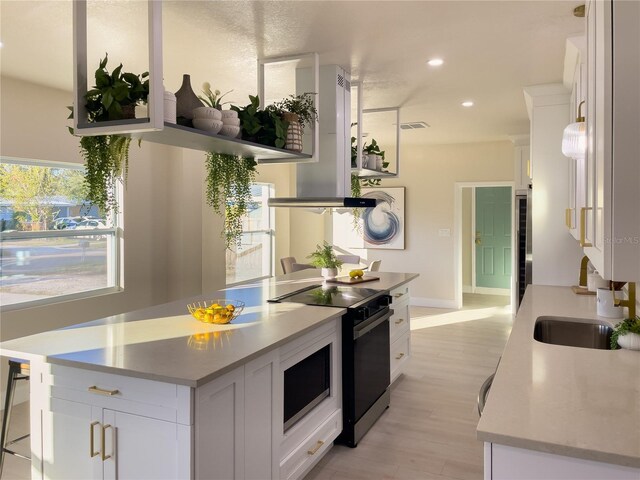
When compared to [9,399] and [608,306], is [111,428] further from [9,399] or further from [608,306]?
[608,306]

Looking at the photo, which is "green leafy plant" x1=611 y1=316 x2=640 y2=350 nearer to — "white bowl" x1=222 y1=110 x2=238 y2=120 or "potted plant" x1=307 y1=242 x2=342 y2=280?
"white bowl" x1=222 y1=110 x2=238 y2=120

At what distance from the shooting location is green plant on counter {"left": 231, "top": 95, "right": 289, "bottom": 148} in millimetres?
2725

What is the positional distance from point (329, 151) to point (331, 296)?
1.11 m

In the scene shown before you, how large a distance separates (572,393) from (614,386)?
0.62 feet

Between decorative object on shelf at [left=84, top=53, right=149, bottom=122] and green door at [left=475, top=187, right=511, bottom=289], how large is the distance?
325 inches

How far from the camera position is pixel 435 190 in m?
7.88

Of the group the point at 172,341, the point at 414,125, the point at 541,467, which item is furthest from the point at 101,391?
the point at 414,125

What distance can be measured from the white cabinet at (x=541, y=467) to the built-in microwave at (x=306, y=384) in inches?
50.2

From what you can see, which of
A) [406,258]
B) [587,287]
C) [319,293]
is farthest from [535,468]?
[406,258]

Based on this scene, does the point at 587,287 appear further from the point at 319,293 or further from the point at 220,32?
the point at 220,32

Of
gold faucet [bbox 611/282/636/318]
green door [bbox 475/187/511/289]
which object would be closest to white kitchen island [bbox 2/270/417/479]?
gold faucet [bbox 611/282/636/318]

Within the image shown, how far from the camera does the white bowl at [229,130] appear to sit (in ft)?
8.27

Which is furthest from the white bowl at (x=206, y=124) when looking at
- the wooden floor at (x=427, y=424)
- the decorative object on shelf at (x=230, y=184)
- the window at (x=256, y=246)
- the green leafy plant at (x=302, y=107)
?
the window at (x=256, y=246)

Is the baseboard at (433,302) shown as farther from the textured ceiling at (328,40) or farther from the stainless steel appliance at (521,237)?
the textured ceiling at (328,40)
